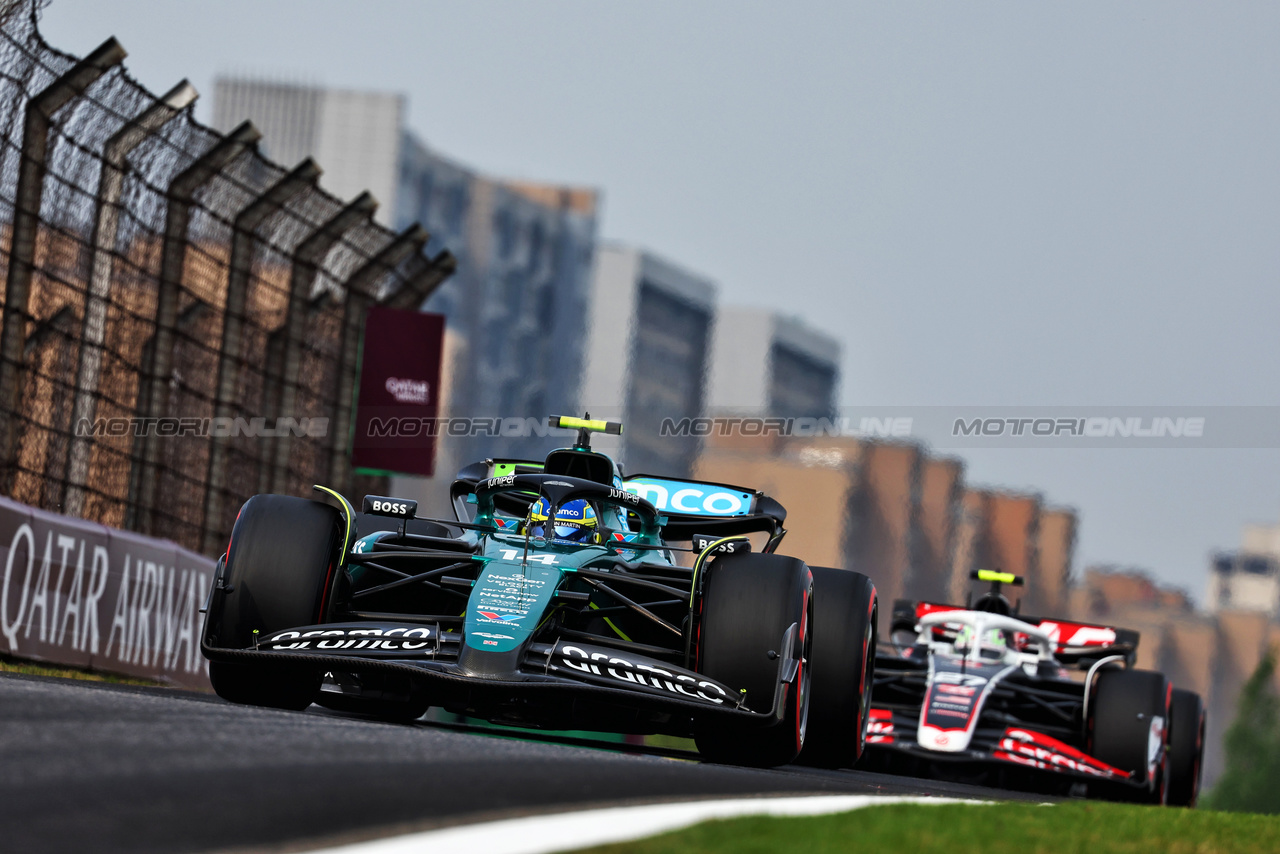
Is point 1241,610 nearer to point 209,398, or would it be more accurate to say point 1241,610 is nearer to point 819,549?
point 819,549

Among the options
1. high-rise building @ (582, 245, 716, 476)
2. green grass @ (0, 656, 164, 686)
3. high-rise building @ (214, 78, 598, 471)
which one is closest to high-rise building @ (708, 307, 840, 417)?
high-rise building @ (582, 245, 716, 476)

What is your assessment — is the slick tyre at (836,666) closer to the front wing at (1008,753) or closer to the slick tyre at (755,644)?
the slick tyre at (755,644)

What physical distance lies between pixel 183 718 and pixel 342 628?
1945 mm

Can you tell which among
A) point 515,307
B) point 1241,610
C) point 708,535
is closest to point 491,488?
point 708,535

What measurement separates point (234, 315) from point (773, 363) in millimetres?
85697

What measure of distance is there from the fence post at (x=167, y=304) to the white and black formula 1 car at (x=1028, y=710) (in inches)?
211

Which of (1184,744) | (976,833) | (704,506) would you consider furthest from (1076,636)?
(976,833)

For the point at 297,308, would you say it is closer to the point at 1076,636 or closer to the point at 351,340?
the point at 351,340

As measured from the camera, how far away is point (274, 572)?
8227mm

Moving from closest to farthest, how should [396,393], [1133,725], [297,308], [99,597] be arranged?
[99,597] → [1133,725] → [297,308] → [396,393]

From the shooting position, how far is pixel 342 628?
7.93 meters

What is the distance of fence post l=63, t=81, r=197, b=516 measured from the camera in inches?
477

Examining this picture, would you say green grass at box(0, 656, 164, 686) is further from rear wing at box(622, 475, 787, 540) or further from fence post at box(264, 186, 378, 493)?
fence post at box(264, 186, 378, 493)

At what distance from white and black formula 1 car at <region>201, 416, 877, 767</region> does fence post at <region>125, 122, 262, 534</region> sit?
417 centimetres
